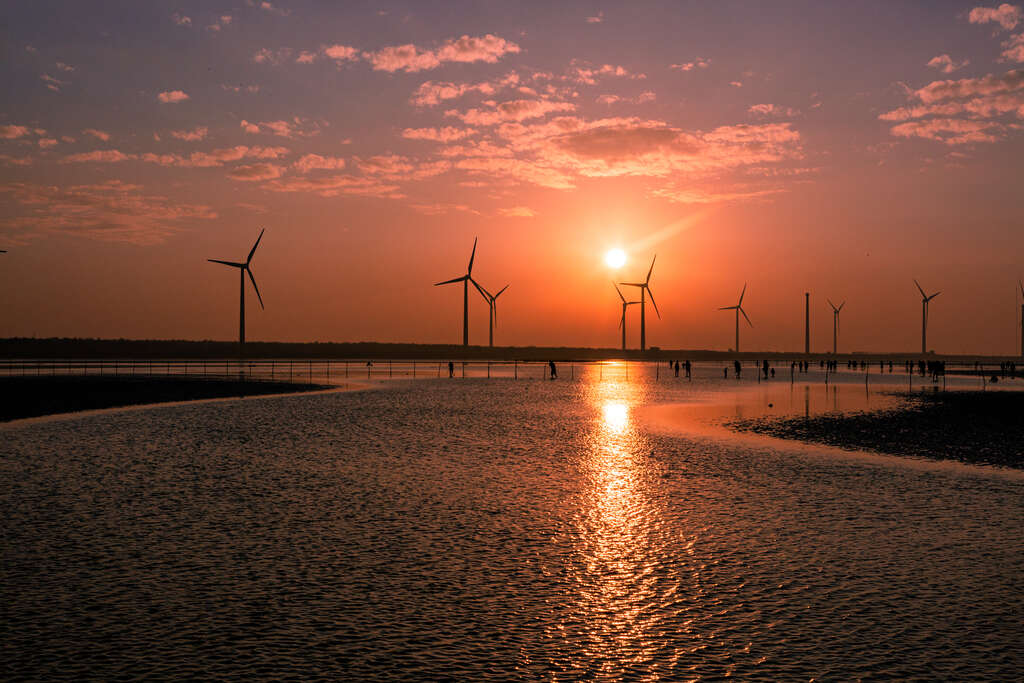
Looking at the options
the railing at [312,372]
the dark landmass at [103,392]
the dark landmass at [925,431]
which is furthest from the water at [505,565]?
the railing at [312,372]

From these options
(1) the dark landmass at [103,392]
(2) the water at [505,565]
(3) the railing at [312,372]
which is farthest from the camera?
(3) the railing at [312,372]

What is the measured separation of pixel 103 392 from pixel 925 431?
4840 cm

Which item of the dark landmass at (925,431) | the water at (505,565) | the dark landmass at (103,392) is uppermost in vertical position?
the dark landmass at (103,392)

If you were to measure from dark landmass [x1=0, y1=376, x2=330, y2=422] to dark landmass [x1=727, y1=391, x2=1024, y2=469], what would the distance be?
108 feet

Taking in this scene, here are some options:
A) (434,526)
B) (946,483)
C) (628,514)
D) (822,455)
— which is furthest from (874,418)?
(434,526)

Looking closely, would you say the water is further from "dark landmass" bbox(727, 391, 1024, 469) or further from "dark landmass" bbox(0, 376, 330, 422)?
"dark landmass" bbox(0, 376, 330, 422)

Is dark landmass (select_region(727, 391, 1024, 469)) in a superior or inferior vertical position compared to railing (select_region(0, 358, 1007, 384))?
inferior

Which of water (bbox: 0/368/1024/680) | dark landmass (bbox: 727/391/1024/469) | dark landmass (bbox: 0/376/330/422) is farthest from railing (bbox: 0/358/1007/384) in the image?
water (bbox: 0/368/1024/680)

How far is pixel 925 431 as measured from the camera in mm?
34906

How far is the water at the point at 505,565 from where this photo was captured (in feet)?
28.9

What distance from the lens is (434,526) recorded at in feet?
50.5

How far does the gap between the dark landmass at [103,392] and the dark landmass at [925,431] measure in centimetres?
3278

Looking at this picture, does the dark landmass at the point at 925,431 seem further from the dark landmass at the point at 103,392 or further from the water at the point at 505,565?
the dark landmass at the point at 103,392

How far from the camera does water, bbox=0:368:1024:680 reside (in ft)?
28.9
